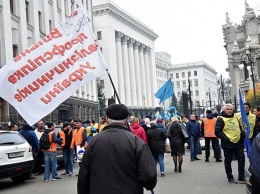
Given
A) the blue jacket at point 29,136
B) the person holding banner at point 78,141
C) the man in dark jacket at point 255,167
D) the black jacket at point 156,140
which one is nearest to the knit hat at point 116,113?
the man in dark jacket at point 255,167

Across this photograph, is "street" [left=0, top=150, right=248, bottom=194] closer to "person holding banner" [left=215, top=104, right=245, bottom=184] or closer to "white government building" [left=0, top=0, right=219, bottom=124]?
"person holding banner" [left=215, top=104, right=245, bottom=184]

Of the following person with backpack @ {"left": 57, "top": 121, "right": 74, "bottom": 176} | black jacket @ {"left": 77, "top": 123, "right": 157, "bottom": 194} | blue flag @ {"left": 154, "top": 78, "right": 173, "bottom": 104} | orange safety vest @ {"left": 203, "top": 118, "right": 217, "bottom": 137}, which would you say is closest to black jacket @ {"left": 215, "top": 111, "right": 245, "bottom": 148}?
orange safety vest @ {"left": 203, "top": 118, "right": 217, "bottom": 137}

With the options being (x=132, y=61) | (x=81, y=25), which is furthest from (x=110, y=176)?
(x=132, y=61)

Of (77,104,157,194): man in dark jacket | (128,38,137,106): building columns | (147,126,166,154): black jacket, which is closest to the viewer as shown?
(77,104,157,194): man in dark jacket

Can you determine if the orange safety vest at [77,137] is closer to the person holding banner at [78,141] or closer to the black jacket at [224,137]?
the person holding banner at [78,141]

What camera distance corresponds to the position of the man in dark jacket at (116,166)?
3643 millimetres

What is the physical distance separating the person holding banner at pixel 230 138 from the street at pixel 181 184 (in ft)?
1.51

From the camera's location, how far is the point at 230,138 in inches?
353

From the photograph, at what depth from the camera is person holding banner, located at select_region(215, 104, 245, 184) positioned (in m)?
8.95

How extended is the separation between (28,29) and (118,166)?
26031mm

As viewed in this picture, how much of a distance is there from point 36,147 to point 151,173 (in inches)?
373

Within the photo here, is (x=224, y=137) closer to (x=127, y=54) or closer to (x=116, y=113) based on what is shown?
(x=116, y=113)

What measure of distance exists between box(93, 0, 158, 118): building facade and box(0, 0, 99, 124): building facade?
89.8ft

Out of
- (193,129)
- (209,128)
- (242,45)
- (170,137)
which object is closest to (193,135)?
(193,129)
